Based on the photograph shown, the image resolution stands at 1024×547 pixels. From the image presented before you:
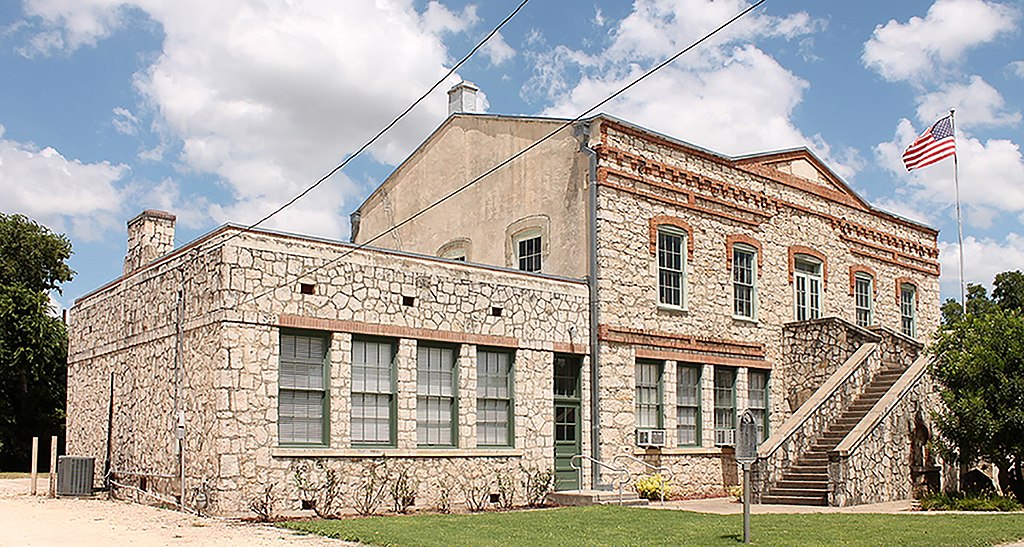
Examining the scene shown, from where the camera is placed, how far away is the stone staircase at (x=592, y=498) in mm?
18828

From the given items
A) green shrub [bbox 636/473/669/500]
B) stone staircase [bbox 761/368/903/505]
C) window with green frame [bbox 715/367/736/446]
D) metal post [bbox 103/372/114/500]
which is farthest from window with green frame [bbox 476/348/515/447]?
metal post [bbox 103/372/114/500]

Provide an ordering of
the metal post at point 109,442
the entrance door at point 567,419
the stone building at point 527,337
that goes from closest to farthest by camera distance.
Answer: the stone building at point 527,337
the metal post at point 109,442
the entrance door at point 567,419

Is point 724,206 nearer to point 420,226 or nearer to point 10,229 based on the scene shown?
point 420,226

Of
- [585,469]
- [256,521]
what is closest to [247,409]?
[256,521]

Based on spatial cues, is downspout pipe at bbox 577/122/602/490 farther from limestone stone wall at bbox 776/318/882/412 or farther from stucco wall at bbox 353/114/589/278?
limestone stone wall at bbox 776/318/882/412

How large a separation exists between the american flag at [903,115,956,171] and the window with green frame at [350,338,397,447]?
14786 mm

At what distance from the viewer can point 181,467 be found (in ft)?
55.9

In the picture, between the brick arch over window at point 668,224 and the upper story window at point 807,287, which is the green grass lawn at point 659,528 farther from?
the upper story window at point 807,287

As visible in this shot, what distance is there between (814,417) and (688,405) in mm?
2638

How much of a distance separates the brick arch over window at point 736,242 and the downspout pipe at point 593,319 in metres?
4.26

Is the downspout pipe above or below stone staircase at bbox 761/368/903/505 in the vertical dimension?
above

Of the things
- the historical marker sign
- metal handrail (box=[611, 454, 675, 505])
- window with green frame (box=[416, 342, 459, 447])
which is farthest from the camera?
metal handrail (box=[611, 454, 675, 505])

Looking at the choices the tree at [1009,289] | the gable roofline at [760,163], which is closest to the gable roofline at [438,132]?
the gable roofline at [760,163]

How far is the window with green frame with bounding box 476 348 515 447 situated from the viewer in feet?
63.1
